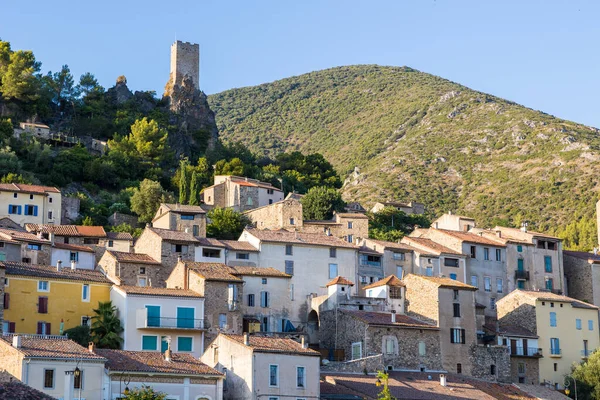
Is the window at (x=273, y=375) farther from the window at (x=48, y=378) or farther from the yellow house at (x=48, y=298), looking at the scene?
the yellow house at (x=48, y=298)

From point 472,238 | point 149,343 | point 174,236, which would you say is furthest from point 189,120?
point 149,343

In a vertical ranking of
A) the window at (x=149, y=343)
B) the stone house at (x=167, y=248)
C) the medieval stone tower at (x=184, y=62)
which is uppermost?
the medieval stone tower at (x=184, y=62)

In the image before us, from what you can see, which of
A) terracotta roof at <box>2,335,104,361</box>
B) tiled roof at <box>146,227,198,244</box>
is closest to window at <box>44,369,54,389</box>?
terracotta roof at <box>2,335,104,361</box>

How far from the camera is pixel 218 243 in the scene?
233 ft

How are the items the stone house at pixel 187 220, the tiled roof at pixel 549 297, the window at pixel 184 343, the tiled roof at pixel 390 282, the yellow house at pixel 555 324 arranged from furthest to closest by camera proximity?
the stone house at pixel 187 220 → the tiled roof at pixel 549 297 → the yellow house at pixel 555 324 → the tiled roof at pixel 390 282 → the window at pixel 184 343

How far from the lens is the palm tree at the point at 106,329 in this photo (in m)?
57.2

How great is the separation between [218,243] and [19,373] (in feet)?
89.3

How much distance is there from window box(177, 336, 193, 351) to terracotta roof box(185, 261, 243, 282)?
3524 millimetres

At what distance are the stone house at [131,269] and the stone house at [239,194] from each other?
25.8m

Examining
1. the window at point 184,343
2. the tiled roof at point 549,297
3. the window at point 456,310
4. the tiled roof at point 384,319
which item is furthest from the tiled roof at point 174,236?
the tiled roof at point 549,297

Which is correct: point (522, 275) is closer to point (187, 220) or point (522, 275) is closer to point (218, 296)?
point (187, 220)

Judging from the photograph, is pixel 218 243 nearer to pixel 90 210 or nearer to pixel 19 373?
pixel 90 210

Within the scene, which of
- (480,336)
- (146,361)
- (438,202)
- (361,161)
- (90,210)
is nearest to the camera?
(146,361)

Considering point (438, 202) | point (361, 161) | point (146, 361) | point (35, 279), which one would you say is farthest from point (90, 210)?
point (361, 161)
